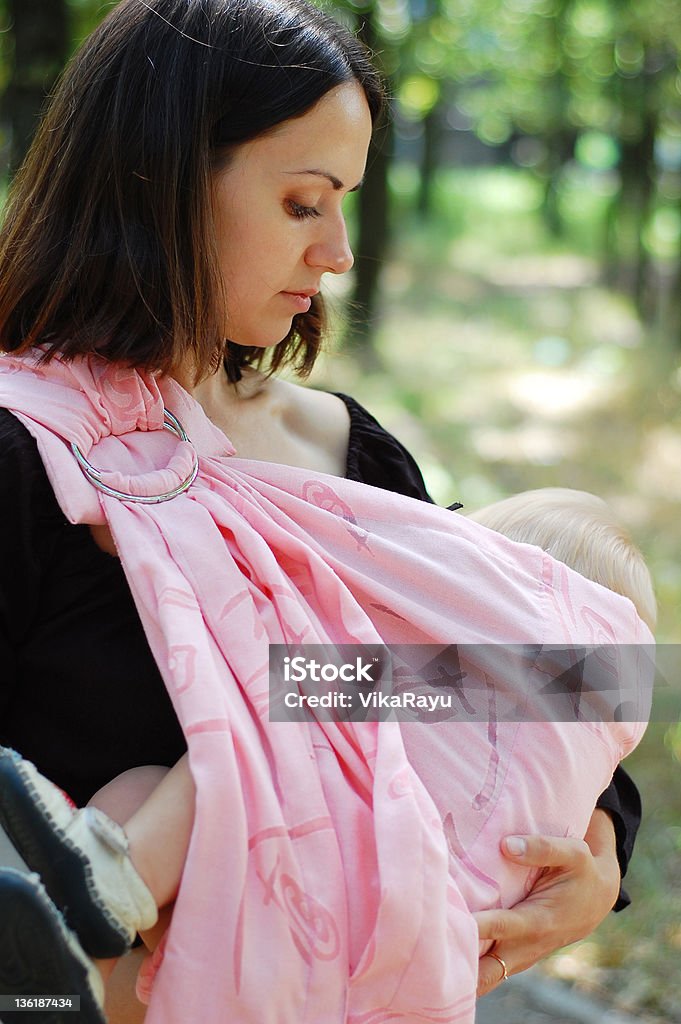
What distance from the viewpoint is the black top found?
143cm

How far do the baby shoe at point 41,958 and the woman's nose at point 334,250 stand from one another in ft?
3.16

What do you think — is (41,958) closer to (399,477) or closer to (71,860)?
(71,860)

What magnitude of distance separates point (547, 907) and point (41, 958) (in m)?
0.75

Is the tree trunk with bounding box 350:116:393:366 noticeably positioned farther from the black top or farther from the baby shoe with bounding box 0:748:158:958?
the baby shoe with bounding box 0:748:158:958

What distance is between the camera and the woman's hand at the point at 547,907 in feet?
4.94

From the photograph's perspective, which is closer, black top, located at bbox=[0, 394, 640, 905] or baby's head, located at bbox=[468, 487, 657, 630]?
black top, located at bbox=[0, 394, 640, 905]

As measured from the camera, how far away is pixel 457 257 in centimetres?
1473

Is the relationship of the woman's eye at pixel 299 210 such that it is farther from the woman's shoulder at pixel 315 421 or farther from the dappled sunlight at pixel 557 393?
the dappled sunlight at pixel 557 393

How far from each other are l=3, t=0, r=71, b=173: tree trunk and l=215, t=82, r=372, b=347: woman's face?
2080 millimetres

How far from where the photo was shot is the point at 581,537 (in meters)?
1.95

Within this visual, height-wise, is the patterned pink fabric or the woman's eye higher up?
the woman's eye

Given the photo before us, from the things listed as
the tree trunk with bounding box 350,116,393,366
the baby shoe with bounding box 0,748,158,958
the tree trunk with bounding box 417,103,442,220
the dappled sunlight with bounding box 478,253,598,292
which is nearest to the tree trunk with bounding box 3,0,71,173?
the baby shoe with bounding box 0,748,158,958

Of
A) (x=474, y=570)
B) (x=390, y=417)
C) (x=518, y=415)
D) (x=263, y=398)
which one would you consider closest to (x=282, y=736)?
(x=474, y=570)

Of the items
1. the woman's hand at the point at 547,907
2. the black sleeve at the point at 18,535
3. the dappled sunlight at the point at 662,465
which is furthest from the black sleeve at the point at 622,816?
the dappled sunlight at the point at 662,465
